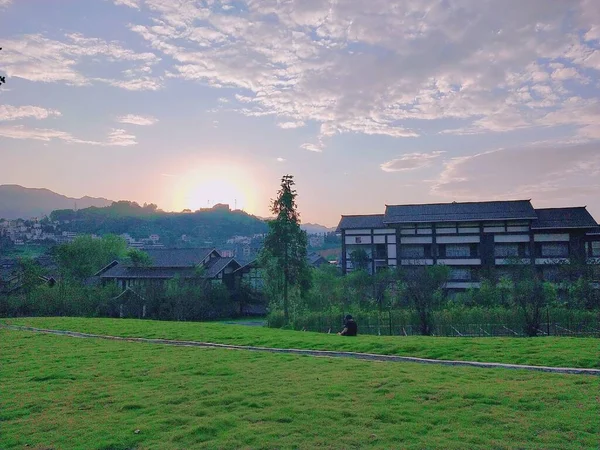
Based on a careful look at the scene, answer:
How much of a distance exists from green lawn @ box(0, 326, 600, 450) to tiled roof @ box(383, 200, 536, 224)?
27351mm

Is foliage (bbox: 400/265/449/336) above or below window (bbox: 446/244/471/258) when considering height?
below

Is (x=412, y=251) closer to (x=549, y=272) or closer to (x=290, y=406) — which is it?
(x=549, y=272)

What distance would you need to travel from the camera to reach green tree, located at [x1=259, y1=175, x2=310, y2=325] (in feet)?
80.7

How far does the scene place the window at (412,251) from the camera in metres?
36.7

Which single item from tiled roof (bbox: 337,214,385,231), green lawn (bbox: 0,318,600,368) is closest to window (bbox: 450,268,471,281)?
tiled roof (bbox: 337,214,385,231)

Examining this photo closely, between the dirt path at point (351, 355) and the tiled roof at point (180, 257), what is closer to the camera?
the dirt path at point (351, 355)

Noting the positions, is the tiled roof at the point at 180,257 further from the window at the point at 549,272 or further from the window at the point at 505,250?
the window at the point at 549,272

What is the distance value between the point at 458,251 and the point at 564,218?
740cm

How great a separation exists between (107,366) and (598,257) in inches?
1296

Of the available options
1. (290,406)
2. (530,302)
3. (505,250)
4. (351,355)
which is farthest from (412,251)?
(290,406)

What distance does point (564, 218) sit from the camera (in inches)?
1348

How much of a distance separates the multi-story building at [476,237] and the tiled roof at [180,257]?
441 inches

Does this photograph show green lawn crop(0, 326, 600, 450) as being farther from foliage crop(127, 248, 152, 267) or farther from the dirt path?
foliage crop(127, 248, 152, 267)

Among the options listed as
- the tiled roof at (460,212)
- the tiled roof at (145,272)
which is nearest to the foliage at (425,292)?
the tiled roof at (460,212)
